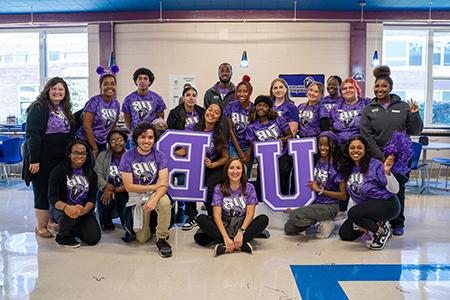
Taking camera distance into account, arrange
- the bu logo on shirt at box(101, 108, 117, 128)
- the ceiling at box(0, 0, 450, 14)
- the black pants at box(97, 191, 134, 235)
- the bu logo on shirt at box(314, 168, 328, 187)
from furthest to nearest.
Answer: the ceiling at box(0, 0, 450, 14), the bu logo on shirt at box(101, 108, 117, 128), the bu logo on shirt at box(314, 168, 328, 187), the black pants at box(97, 191, 134, 235)

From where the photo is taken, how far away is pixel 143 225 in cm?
362

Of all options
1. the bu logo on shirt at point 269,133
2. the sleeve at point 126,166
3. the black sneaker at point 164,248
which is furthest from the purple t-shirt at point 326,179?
the sleeve at point 126,166

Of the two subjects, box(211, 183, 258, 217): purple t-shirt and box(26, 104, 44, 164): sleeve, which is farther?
box(26, 104, 44, 164): sleeve

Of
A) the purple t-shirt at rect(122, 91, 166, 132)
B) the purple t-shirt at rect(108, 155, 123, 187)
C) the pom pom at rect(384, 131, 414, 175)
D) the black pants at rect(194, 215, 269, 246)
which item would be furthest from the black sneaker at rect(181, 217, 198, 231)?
the pom pom at rect(384, 131, 414, 175)

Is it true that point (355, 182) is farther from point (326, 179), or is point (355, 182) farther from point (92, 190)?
point (92, 190)

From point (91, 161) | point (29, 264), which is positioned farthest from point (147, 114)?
point (29, 264)

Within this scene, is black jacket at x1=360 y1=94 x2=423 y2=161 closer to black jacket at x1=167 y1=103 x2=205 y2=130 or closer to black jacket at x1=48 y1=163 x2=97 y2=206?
black jacket at x1=167 y1=103 x2=205 y2=130

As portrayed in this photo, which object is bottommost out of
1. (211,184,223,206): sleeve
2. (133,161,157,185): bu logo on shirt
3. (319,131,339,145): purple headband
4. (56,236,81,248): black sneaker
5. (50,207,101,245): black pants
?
(56,236,81,248): black sneaker

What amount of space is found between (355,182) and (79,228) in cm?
255

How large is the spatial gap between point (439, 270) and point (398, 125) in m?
1.40

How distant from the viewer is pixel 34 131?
3.69m

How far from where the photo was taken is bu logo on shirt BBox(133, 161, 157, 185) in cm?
356

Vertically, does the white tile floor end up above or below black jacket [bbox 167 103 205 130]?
below

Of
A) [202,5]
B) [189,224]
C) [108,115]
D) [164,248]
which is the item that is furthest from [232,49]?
[164,248]
